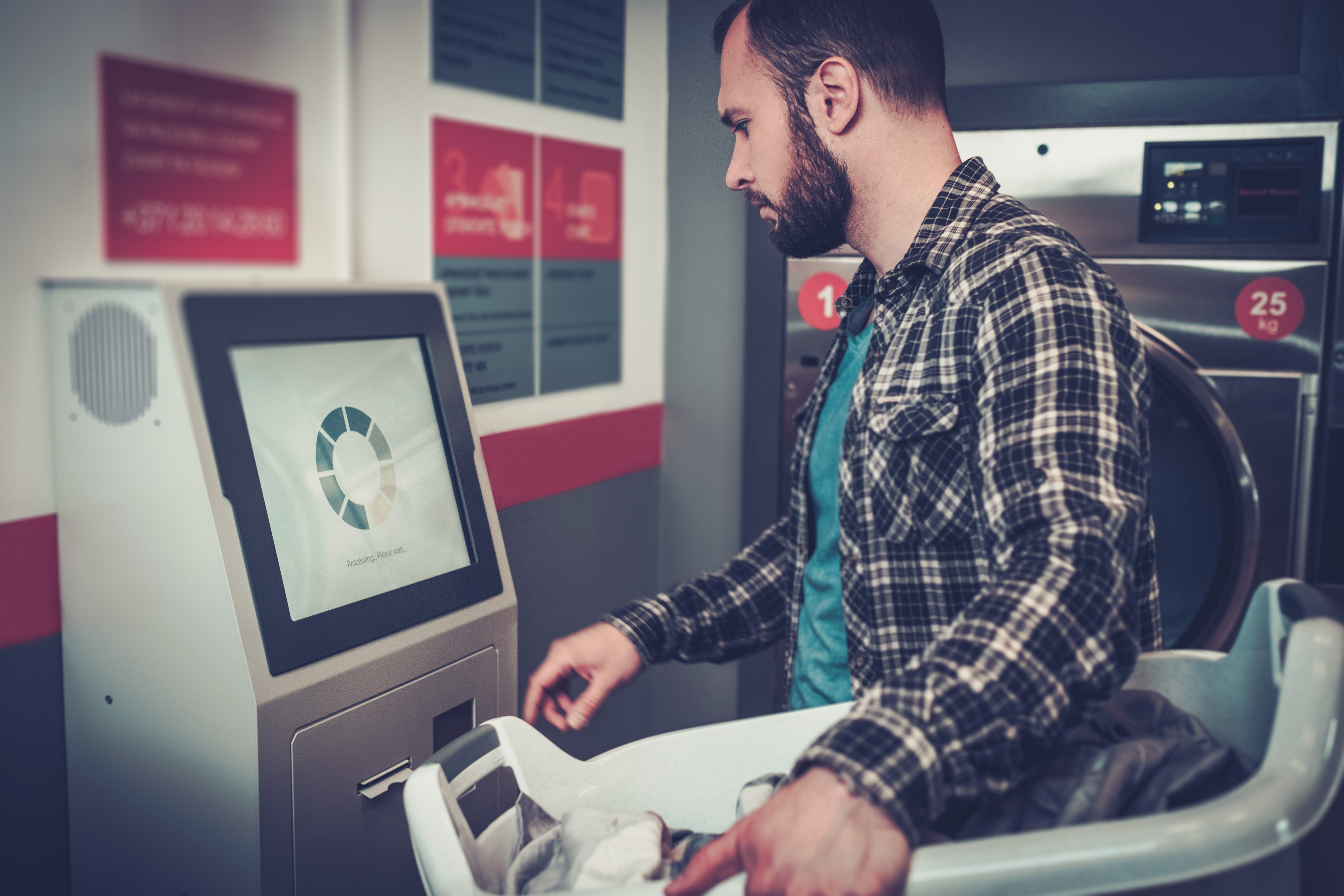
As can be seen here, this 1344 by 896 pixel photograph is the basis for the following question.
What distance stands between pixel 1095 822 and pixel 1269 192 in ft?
5.47

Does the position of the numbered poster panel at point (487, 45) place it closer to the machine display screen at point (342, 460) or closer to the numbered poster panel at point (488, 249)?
the numbered poster panel at point (488, 249)

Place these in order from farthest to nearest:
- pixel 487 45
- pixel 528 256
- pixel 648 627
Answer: pixel 528 256, pixel 487 45, pixel 648 627

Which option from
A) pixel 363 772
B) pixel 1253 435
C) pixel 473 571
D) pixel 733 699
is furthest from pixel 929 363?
pixel 733 699

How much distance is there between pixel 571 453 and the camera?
2.09 m

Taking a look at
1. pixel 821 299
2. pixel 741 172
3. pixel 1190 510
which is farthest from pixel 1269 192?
pixel 741 172

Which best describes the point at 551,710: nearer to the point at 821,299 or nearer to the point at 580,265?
the point at 580,265

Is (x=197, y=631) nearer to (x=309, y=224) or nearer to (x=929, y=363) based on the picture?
(x=309, y=224)

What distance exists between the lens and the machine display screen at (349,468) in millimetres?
1210

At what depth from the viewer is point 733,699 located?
8.24 feet

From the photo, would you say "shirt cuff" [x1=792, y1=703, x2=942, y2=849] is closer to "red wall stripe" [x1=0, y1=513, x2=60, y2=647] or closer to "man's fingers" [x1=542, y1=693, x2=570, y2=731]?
"man's fingers" [x1=542, y1=693, x2=570, y2=731]

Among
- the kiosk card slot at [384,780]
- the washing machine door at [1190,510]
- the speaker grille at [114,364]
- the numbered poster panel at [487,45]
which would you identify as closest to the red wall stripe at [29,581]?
the speaker grille at [114,364]

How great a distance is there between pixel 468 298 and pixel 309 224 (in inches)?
14.7

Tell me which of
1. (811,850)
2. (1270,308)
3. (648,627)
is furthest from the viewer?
(1270,308)

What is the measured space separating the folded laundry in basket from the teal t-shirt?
309mm
